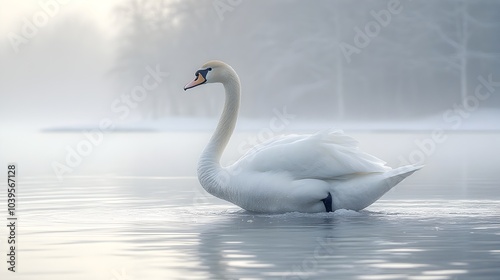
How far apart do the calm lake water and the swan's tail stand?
0.11m

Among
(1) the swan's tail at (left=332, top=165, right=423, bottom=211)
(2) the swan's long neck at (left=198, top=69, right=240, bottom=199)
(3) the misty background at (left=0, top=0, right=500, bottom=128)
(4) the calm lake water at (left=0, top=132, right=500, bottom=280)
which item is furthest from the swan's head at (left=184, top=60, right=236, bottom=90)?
(3) the misty background at (left=0, top=0, right=500, bottom=128)

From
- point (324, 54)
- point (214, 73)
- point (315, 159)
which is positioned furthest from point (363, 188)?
point (324, 54)

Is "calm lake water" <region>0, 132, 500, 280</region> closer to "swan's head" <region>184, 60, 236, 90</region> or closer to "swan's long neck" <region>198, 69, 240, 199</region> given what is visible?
"swan's long neck" <region>198, 69, 240, 199</region>

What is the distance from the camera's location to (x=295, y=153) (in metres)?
10.4

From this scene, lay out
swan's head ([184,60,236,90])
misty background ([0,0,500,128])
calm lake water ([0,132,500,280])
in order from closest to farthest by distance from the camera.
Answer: calm lake water ([0,132,500,280]) → swan's head ([184,60,236,90]) → misty background ([0,0,500,128])

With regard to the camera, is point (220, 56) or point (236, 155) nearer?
point (236, 155)

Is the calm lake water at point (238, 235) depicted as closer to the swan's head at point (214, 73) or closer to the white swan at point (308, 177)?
the white swan at point (308, 177)

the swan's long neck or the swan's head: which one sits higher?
the swan's head

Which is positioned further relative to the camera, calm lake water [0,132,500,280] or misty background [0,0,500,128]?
misty background [0,0,500,128]

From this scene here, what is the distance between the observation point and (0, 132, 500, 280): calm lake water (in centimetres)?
699

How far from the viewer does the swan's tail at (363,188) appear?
10125mm

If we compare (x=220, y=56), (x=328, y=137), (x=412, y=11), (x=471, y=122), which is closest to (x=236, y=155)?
(x=328, y=137)

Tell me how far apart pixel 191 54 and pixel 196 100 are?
3092mm

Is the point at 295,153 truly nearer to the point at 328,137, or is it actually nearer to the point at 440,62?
the point at 328,137
